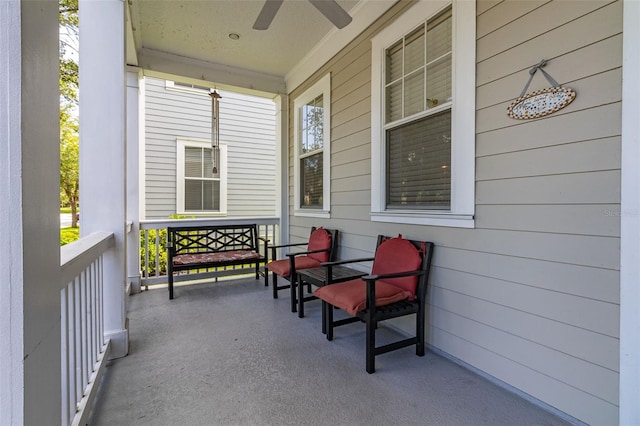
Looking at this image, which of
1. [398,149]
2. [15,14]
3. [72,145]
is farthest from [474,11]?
[72,145]

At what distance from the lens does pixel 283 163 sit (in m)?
5.18

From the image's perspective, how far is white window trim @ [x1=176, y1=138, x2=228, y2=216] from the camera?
6.16m

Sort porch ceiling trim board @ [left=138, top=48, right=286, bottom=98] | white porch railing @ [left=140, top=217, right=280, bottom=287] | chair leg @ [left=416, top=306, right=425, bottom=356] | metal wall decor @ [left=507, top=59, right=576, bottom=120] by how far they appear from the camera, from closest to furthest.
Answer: metal wall decor @ [left=507, top=59, right=576, bottom=120], chair leg @ [left=416, top=306, right=425, bottom=356], porch ceiling trim board @ [left=138, top=48, right=286, bottom=98], white porch railing @ [left=140, top=217, right=280, bottom=287]

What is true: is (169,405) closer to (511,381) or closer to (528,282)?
(511,381)

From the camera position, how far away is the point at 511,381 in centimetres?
197

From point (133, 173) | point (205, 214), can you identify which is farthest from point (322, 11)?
point (205, 214)

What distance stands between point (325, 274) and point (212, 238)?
7.95ft

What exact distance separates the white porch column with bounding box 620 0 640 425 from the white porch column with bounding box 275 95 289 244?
4233mm

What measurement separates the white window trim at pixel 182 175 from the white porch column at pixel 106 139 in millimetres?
3943

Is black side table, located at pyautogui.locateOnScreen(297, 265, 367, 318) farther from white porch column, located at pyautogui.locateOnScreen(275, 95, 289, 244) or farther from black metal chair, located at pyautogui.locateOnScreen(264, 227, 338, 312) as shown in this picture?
white porch column, located at pyautogui.locateOnScreen(275, 95, 289, 244)

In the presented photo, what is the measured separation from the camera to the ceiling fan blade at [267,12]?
2236mm

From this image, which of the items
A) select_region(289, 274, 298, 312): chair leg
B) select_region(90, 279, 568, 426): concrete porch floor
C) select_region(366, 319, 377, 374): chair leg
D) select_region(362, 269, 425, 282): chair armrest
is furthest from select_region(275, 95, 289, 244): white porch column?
select_region(366, 319, 377, 374): chair leg

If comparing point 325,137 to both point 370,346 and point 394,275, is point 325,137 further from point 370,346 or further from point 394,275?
point 370,346

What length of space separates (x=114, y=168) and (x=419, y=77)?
262 centimetres
